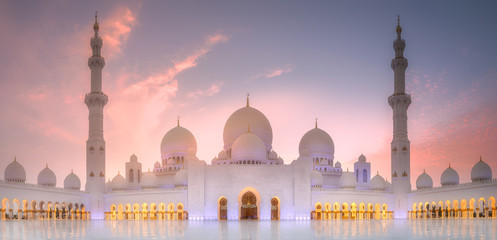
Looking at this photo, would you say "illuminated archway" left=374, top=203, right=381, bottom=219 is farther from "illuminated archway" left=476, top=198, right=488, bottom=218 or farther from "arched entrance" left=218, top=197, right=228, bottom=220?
"arched entrance" left=218, top=197, right=228, bottom=220

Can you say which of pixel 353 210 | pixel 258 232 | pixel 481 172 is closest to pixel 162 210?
pixel 353 210

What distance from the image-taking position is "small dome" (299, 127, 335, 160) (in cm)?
4091

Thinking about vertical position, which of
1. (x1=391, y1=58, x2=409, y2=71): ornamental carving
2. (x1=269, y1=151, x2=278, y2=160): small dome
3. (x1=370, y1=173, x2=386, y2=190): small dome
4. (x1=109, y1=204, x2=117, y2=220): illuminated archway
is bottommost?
(x1=109, y1=204, x2=117, y2=220): illuminated archway

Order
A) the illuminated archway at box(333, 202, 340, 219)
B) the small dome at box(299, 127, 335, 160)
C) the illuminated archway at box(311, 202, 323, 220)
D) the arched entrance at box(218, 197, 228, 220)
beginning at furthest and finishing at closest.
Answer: the small dome at box(299, 127, 335, 160) → the illuminated archway at box(333, 202, 340, 219) → the illuminated archway at box(311, 202, 323, 220) → the arched entrance at box(218, 197, 228, 220)

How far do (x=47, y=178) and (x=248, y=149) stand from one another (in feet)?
49.7

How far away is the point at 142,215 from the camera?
117 feet

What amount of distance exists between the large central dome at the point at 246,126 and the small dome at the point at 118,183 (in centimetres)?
929

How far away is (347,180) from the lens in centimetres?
3797

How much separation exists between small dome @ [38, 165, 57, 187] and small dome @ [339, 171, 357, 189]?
73.4 feet

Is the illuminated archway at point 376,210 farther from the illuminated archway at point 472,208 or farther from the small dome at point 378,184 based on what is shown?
the illuminated archway at point 472,208

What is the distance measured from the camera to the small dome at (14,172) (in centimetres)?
3241

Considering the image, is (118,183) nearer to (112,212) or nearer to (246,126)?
(112,212)

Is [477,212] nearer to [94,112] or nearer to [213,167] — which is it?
[213,167]

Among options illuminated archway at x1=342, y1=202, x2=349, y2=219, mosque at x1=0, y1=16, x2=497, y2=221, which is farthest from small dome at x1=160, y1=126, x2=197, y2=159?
illuminated archway at x1=342, y1=202, x2=349, y2=219
